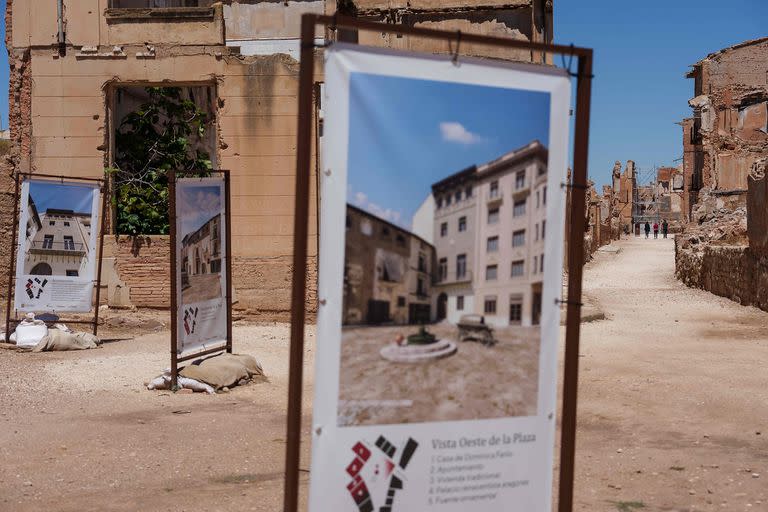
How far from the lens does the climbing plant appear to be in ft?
47.3

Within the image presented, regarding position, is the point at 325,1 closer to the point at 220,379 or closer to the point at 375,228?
the point at 220,379

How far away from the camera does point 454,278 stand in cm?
334

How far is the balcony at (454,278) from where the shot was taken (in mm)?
3311

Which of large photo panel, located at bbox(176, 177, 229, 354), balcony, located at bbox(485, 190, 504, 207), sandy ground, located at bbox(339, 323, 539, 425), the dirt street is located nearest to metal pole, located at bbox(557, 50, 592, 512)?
sandy ground, located at bbox(339, 323, 539, 425)

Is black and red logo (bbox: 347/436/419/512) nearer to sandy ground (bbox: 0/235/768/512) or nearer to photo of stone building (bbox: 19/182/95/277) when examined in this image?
sandy ground (bbox: 0/235/768/512)

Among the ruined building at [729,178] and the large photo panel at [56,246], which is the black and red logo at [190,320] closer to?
the large photo panel at [56,246]

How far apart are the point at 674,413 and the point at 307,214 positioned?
5.26 m

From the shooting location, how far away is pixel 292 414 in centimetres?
318

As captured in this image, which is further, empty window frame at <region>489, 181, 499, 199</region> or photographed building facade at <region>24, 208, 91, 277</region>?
photographed building facade at <region>24, 208, 91, 277</region>

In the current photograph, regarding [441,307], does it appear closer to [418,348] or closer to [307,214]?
[418,348]

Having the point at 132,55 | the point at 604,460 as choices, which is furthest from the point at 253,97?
the point at 604,460

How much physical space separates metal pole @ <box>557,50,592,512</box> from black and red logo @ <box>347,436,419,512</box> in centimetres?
77

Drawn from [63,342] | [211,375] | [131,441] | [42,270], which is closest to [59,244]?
[42,270]

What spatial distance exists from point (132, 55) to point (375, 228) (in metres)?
11.9
